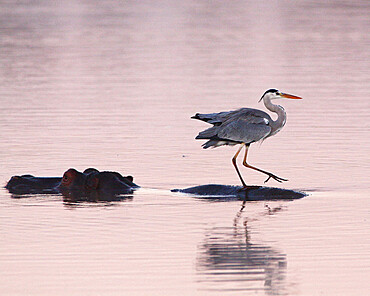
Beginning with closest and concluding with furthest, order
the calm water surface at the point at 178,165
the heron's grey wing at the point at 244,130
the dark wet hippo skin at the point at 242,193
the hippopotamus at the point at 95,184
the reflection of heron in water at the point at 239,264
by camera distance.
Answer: the reflection of heron in water at the point at 239,264, the calm water surface at the point at 178,165, the dark wet hippo skin at the point at 242,193, the heron's grey wing at the point at 244,130, the hippopotamus at the point at 95,184

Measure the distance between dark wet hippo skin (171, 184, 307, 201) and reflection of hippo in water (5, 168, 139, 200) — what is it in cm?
109

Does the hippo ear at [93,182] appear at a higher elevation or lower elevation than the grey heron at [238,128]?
lower

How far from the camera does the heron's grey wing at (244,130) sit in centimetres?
1473

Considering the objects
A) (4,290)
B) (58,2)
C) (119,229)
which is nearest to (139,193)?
(119,229)

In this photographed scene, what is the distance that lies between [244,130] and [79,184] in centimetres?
245

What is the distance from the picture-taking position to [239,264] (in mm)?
10562

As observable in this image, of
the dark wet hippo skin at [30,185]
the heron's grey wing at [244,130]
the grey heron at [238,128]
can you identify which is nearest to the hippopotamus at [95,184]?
the dark wet hippo skin at [30,185]

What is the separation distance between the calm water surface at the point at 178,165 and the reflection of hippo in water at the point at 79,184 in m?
0.40

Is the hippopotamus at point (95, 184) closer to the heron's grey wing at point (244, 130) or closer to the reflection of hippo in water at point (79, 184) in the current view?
the reflection of hippo in water at point (79, 184)

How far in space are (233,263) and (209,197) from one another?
3.72 m

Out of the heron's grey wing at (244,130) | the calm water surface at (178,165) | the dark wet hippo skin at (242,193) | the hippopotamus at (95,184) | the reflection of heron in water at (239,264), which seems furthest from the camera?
the hippopotamus at (95,184)

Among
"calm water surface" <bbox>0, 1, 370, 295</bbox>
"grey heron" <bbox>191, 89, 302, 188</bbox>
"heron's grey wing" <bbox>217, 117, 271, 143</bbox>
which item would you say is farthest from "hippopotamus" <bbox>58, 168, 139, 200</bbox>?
"heron's grey wing" <bbox>217, 117, 271, 143</bbox>

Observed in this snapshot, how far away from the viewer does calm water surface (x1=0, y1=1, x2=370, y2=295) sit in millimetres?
10281

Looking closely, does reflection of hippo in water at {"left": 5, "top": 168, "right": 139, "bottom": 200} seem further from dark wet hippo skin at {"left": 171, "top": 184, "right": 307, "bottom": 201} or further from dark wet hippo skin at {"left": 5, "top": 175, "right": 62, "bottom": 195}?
dark wet hippo skin at {"left": 171, "top": 184, "right": 307, "bottom": 201}
